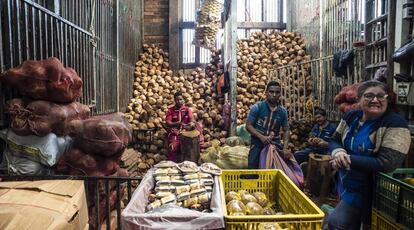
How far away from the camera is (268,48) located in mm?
11250

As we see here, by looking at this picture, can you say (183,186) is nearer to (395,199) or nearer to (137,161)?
(395,199)

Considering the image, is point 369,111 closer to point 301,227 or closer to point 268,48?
point 301,227

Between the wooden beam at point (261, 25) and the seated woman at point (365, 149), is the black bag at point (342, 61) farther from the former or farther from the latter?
the wooden beam at point (261, 25)

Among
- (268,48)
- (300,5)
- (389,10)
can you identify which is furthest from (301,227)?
(300,5)

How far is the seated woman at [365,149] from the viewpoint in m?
2.46

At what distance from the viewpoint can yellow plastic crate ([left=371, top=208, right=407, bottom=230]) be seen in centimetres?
219

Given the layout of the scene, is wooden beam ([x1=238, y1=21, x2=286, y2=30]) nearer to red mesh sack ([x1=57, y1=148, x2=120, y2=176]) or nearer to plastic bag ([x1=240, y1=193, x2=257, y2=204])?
red mesh sack ([x1=57, y1=148, x2=120, y2=176])

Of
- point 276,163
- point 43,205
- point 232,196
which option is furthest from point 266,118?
point 43,205

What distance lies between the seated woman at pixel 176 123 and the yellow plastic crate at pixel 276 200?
501 centimetres

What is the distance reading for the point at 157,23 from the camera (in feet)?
39.8

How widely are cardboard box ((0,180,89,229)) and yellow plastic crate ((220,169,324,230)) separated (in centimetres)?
87

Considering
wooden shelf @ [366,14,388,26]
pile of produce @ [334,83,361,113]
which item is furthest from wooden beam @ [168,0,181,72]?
pile of produce @ [334,83,361,113]

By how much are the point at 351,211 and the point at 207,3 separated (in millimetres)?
7725

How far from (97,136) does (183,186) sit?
136 centimetres
